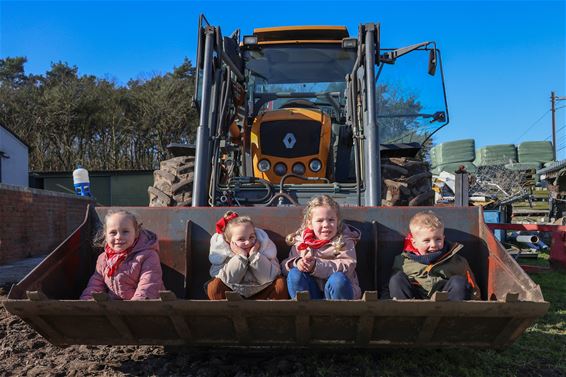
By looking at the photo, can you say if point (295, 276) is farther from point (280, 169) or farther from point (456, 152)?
point (456, 152)

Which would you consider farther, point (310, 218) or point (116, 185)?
point (116, 185)

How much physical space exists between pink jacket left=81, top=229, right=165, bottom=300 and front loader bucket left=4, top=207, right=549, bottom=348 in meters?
0.16

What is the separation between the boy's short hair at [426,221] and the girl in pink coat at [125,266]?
162 centimetres

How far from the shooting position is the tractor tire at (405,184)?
16.7ft

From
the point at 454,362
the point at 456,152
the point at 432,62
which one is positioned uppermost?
the point at 456,152

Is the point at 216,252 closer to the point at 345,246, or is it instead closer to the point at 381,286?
the point at 345,246

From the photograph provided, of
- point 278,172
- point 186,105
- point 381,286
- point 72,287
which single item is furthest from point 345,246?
point 186,105

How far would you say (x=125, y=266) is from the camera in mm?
3258

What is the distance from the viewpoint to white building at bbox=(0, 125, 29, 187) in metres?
20.5

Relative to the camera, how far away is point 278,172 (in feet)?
19.0

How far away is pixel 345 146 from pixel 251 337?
3378mm

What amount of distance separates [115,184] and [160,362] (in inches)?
743

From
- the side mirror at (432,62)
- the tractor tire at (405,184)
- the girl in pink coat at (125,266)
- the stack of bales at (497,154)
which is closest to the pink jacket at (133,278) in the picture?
the girl in pink coat at (125,266)

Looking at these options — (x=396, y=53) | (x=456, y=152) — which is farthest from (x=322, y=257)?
(x=456, y=152)
